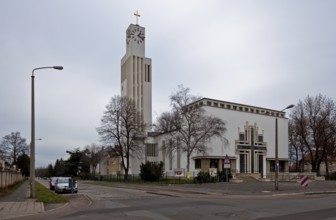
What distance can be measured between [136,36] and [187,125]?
49.1 meters

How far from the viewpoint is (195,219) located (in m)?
13.2

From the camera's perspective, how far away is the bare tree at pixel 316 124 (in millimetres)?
67688

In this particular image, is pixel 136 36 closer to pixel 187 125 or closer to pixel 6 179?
pixel 187 125

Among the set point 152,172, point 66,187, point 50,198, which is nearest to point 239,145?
point 152,172

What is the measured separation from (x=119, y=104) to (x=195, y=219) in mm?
52772

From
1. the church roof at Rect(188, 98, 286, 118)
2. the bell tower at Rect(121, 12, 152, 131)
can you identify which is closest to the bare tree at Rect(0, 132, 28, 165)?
the bell tower at Rect(121, 12, 152, 131)

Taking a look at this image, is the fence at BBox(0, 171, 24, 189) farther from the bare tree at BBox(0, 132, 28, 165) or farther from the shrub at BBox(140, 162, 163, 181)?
the bare tree at BBox(0, 132, 28, 165)

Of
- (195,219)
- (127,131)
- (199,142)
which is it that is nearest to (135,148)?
(127,131)

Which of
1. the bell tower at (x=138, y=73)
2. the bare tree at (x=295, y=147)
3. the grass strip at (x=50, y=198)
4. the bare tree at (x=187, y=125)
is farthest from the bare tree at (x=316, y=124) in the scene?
the grass strip at (x=50, y=198)

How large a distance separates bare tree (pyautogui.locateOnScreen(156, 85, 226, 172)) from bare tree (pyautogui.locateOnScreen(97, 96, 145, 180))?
274 inches

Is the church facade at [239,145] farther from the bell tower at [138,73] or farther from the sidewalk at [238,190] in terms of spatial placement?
the sidewalk at [238,190]

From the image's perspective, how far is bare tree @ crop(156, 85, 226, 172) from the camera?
183 feet

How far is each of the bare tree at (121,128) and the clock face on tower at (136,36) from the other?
3969cm

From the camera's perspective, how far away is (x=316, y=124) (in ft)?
226
